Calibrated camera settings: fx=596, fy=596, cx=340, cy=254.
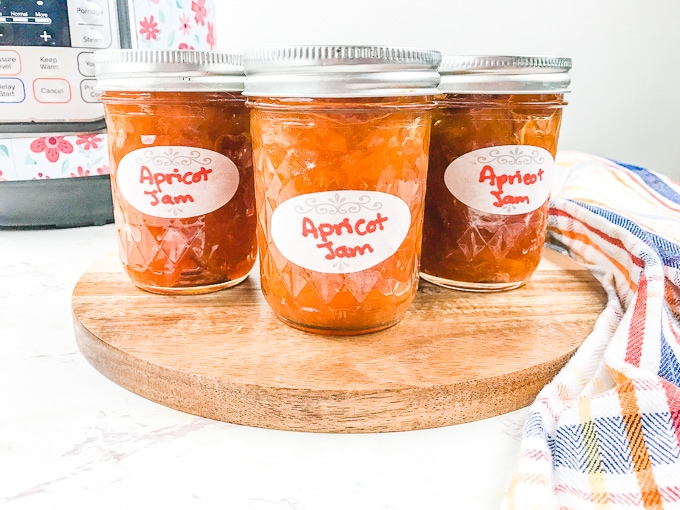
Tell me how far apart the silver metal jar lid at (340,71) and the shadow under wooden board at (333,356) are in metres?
0.22

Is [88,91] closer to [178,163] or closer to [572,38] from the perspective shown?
[178,163]

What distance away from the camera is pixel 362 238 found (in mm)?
515

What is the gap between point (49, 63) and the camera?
0.87 meters

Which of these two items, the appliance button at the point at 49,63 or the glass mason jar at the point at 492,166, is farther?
the appliance button at the point at 49,63

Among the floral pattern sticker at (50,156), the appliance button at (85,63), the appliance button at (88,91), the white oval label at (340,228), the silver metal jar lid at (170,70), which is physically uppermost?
the silver metal jar lid at (170,70)

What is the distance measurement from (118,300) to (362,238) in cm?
29

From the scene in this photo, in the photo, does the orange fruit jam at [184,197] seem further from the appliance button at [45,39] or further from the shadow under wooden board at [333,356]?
the appliance button at [45,39]

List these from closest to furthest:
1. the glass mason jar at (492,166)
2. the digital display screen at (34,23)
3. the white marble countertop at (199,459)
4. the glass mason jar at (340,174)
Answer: the white marble countertop at (199,459), the glass mason jar at (340,174), the glass mason jar at (492,166), the digital display screen at (34,23)

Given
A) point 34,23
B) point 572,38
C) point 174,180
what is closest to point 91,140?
point 34,23

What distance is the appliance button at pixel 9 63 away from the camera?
0.85 meters

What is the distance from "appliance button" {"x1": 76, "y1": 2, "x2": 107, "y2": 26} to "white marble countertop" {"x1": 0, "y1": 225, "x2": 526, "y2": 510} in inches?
21.5

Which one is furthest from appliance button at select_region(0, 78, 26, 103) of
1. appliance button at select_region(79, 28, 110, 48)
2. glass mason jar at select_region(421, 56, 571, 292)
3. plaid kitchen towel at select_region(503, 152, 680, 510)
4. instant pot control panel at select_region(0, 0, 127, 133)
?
plaid kitchen towel at select_region(503, 152, 680, 510)

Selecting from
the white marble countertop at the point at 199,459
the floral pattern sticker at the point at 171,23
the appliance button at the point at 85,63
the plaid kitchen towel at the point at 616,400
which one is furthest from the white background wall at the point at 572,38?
the white marble countertop at the point at 199,459

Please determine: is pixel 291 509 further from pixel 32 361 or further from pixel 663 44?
pixel 663 44
